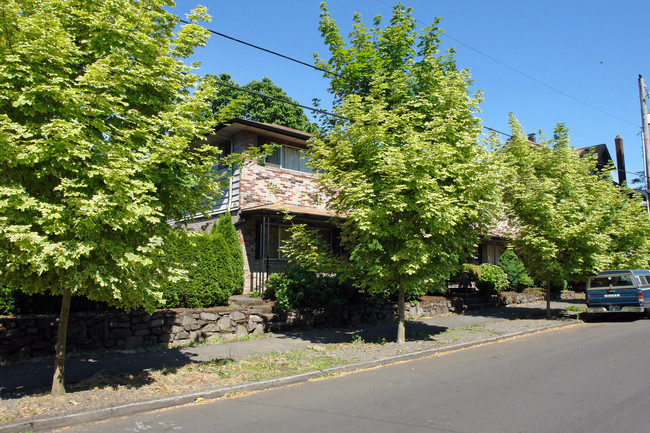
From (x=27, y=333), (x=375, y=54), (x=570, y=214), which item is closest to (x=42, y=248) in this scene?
(x=27, y=333)

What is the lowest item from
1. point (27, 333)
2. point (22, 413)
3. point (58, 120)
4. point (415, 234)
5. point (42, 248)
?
point (22, 413)

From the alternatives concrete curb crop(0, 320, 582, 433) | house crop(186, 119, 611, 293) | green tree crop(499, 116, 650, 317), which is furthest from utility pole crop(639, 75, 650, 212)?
concrete curb crop(0, 320, 582, 433)

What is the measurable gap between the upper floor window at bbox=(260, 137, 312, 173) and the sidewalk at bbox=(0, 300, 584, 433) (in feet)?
23.1

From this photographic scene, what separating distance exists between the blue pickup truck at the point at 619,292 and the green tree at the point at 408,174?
28.9 feet

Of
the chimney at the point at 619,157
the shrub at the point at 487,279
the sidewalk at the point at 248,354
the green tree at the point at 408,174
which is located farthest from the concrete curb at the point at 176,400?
the chimney at the point at 619,157

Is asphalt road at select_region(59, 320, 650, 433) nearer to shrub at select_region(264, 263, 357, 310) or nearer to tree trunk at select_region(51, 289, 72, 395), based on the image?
tree trunk at select_region(51, 289, 72, 395)

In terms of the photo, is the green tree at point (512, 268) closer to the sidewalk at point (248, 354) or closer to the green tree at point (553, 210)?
the green tree at point (553, 210)

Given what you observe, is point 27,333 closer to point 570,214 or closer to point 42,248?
point 42,248

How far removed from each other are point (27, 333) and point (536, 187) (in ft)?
48.9

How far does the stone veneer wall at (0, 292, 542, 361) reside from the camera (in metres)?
9.24

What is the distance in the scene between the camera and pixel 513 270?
2431cm

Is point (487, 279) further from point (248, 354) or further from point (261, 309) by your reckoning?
point (248, 354)

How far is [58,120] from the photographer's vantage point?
580cm

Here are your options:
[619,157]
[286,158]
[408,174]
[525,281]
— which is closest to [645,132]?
[525,281]
